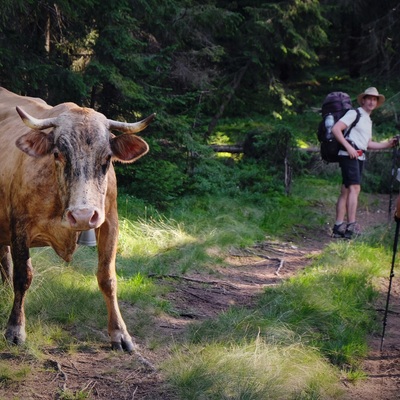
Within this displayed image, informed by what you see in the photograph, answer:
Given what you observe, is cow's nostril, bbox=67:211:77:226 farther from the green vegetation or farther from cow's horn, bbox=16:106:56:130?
the green vegetation

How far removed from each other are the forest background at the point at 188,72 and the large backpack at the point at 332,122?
2.09 meters

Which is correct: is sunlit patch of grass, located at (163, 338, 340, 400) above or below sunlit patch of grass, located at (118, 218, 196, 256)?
below

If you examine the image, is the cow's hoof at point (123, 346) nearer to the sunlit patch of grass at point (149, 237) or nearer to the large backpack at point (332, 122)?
the sunlit patch of grass at point (149, 237)

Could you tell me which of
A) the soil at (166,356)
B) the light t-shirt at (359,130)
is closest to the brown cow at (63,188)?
the soil at (166,356)

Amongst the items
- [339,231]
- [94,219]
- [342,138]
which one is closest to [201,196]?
[339,231]

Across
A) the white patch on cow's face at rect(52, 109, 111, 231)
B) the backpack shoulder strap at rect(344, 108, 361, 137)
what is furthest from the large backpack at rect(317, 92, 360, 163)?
the white patch on cow's face at rect(52, 109, 111, 231)

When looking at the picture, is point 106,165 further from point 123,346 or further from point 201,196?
point 201,196

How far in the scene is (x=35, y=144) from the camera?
17.9 feet

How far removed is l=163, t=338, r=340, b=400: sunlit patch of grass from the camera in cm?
488

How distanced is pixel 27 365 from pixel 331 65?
2192 cm

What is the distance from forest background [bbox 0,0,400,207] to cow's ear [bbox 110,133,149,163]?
4.02 metres

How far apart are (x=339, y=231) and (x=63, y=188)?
6.53 metres

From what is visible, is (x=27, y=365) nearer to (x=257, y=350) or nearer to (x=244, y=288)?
(x=257, y=350)

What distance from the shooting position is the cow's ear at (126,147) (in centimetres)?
561
